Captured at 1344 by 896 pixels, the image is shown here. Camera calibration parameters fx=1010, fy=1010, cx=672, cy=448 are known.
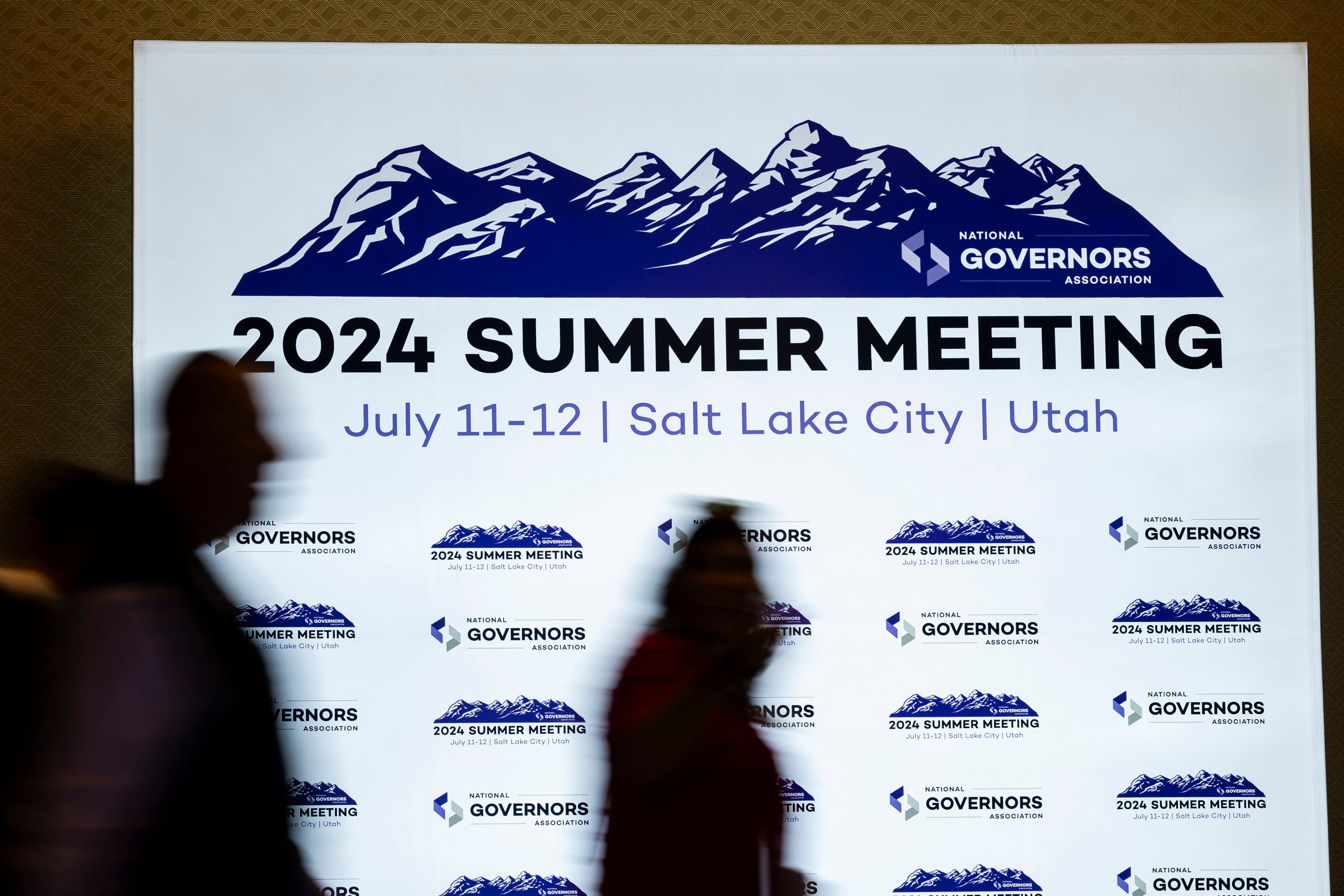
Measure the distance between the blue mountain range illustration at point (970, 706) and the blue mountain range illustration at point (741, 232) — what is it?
1.31m

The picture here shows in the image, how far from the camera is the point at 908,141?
11.0 ft

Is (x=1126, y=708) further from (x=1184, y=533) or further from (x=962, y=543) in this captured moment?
(x=962, y=543)

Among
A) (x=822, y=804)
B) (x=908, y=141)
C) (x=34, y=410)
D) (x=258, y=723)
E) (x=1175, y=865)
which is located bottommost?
(x=1175, y=865)

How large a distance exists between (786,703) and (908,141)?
6.20 ft

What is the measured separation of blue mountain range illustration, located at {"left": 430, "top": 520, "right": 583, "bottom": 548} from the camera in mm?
3227

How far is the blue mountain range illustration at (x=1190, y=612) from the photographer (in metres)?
3.28

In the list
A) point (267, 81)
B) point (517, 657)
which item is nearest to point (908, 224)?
point (517, 657)

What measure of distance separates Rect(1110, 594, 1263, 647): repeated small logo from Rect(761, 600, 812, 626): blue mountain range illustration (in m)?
1.01

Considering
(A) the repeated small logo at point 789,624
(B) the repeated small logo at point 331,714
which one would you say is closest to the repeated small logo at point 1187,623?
(A) the repeated small logo at point 789,624

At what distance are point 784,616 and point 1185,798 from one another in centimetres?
142

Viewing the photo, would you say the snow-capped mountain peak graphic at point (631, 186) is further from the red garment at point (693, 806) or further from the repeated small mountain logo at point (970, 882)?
the repeated small mountain logo at point (970, 882)

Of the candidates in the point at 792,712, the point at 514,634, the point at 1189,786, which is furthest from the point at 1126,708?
the point at 514,634

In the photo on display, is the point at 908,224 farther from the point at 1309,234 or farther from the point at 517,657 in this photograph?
the point at 517,657

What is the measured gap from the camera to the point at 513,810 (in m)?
3.19
